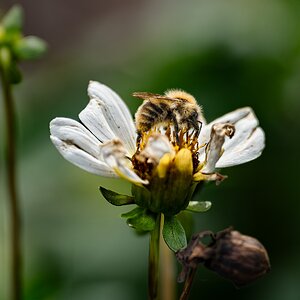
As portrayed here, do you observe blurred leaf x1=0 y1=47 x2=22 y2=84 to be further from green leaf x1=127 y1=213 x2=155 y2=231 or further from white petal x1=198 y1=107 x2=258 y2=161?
green leaf x1=127 y1=213 x2=155 y2=231

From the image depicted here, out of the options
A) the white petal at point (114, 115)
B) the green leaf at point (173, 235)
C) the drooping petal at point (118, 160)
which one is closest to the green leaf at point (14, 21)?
the white petal at point (114, 115)

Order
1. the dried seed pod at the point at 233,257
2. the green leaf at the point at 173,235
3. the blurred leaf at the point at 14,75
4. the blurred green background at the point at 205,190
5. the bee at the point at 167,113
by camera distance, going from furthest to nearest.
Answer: the blurred green background at the point at 205,190 < the blurred leaf at the point at 14,75 < the bee at the point at 167,113 < the green leaf at the point at 173,235 < the dried seed pod at the point at 233,257

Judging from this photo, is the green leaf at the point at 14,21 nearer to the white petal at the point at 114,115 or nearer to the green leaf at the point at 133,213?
the white petal at the point at 114,115

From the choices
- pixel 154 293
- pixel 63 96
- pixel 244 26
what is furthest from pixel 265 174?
pixel 154 293

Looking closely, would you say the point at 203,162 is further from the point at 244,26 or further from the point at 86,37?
the point at 86,37

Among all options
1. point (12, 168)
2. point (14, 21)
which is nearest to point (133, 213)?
point (12, 168)

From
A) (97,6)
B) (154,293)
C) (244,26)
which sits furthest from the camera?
(97,6)
